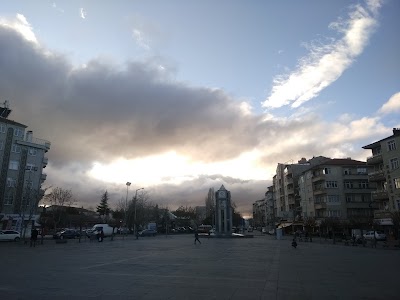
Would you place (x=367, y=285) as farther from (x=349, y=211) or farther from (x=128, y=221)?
(x=128, y=221)

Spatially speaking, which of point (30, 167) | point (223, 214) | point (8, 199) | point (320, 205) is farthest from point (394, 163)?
point (8, 199)

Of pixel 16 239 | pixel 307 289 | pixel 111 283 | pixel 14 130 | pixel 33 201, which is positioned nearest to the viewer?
pixel 307 289

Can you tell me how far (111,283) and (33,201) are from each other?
175ft

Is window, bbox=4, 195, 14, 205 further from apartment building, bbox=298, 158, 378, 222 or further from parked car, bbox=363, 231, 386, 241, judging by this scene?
apartment building, bbox=298, 158, 378, 222

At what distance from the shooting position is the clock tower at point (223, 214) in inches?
2844

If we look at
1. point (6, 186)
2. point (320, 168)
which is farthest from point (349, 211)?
point (6, 186)

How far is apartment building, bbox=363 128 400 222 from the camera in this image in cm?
5433

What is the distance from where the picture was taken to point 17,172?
64.6m

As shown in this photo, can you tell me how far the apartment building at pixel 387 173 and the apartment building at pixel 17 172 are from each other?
57.2 m

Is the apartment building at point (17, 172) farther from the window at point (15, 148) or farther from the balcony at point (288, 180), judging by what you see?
the balcony at point (288, 180)

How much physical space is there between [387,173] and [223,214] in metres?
31.7

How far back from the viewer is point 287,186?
10888 centimetres

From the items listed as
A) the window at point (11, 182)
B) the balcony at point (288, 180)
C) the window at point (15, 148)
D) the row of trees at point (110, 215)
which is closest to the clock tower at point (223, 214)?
the row of trees at point (110, 215)

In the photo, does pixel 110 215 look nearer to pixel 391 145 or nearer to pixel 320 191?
pixel 320 191
